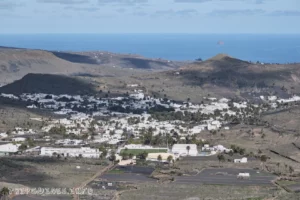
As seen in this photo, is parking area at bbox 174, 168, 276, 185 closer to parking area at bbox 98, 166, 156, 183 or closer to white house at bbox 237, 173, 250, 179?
white house at bbox 237, 173, 250, 179

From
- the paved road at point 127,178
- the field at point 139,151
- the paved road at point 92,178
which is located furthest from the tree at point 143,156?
the paved road at point 127,178

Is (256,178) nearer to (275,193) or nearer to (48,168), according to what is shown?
(275,193)

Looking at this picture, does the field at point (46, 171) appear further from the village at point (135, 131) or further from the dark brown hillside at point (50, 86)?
the dark brown hillside at point (50, 86)

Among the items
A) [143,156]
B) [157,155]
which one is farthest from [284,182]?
[143,156]

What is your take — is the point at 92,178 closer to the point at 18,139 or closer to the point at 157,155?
the point at 157,155

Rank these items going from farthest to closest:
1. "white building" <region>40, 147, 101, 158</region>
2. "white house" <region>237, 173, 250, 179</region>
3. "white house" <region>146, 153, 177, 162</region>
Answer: "white building" <region>40, 147, 101, 158</region> → "white house" <region>146, 153, 177, 162</region> → "white house" <region>237, 173, 250, 179</region>

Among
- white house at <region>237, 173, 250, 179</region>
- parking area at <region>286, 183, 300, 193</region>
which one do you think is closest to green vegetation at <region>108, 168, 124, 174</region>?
white house at <region>237, 173, 250, 179</region>
